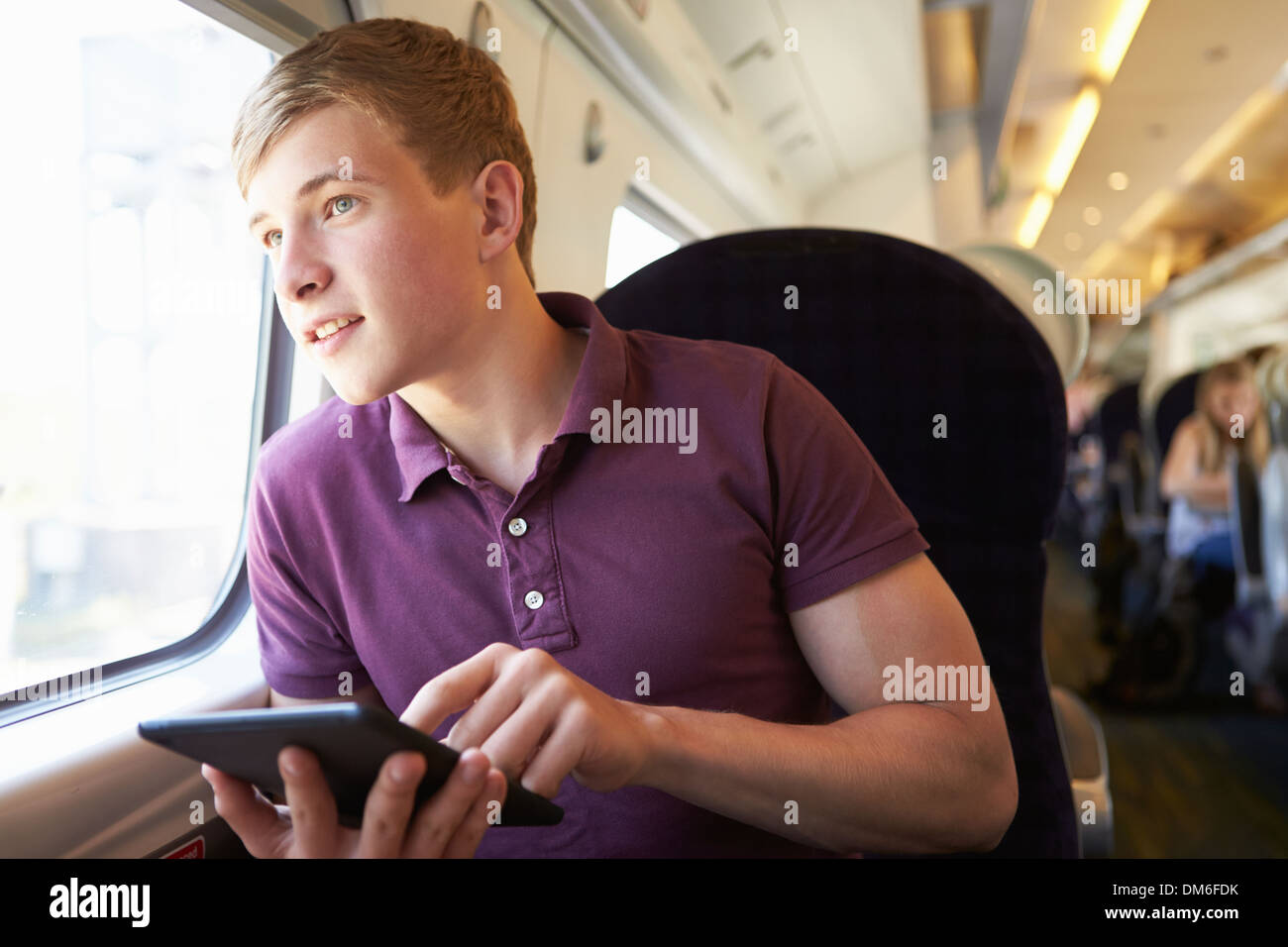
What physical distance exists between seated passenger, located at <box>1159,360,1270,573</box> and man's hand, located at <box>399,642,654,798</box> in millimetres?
3448

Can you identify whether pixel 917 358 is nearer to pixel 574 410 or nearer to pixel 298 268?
pixel 574 410

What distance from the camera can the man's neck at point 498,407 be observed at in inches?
38.8

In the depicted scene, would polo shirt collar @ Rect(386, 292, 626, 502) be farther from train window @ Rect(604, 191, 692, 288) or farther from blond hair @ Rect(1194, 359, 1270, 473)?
blond hair @ Rect(1194, 359, 1270, 473)

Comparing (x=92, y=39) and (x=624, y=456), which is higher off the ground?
(x=92, y=39)

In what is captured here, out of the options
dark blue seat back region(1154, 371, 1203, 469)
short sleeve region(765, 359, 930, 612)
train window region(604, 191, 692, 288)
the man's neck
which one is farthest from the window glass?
dark blue seat back region(1154, 371, 1203, 469)

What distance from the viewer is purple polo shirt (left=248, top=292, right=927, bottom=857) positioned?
913mm

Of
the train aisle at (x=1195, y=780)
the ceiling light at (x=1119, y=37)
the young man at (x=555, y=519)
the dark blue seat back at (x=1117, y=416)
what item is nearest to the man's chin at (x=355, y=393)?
the young man at (x=555, y=519)

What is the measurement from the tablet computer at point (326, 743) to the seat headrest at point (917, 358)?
644mm

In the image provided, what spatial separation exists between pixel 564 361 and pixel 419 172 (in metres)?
0.25

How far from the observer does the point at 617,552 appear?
922 millimetres

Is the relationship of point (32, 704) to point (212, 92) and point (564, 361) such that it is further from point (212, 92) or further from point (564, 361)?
point (212, 92)

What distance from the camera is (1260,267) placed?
8.04 m

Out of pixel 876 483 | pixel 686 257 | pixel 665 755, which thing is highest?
pixel 686 257
